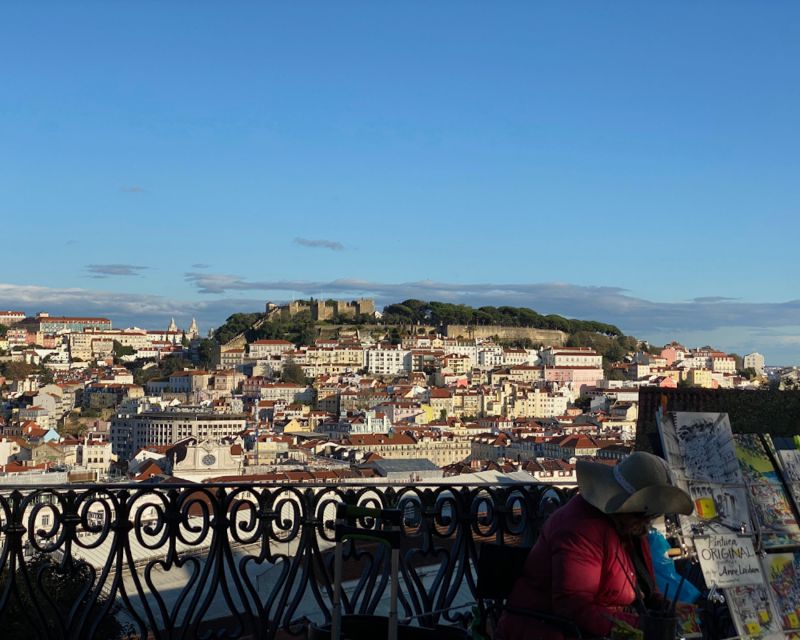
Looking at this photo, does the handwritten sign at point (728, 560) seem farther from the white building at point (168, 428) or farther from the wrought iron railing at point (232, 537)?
the white building at point (168, 428)

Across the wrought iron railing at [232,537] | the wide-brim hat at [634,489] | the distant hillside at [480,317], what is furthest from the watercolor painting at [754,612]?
the distant hillside at [480,317]

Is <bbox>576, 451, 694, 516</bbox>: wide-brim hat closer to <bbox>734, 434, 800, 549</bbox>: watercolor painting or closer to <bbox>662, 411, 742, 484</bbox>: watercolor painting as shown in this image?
<bbox>662, 411, 742, 484</bbox>: watercolor painting

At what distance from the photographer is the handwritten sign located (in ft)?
11.5

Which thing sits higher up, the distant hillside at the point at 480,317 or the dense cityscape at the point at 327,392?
the distant hillside at the point at 480,317

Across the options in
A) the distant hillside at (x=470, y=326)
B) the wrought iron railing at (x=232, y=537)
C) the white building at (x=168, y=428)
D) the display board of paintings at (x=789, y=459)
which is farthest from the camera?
the distant hillside at (x=470, y=326)

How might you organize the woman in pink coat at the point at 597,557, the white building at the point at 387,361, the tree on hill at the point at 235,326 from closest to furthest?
1. the woman in pink coat at the point at 597,557
2. the white building at the point at 387,361
3. the tree on hill at the point at 235,326

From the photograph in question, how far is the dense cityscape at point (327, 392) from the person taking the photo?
213 ft

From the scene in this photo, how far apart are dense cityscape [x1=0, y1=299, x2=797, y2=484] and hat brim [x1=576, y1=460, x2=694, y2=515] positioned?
144 ft

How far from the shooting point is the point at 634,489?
10.4 feet

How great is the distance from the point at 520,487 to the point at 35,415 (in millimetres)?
96054

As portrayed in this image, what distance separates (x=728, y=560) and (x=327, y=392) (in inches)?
3998

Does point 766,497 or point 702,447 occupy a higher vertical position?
point 702,447

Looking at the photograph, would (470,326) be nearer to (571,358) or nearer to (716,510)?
(571,358)

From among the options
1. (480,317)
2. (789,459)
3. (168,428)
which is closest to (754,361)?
(480,317)
